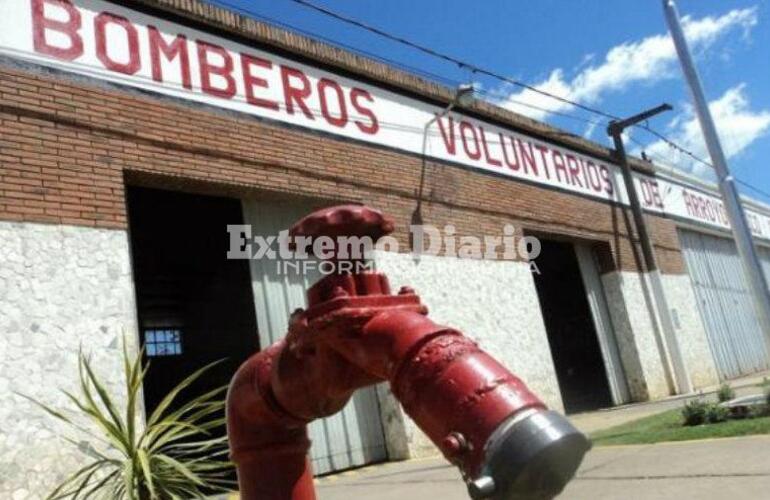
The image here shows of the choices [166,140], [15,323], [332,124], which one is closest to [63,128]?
[166,140]

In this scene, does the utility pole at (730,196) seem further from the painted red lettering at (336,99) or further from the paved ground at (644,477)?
the painted red lettering at (336,99)

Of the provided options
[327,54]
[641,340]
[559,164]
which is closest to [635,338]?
[641,340]

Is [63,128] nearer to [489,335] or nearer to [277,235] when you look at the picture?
[277,235]

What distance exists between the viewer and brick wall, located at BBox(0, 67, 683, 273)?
5449mm

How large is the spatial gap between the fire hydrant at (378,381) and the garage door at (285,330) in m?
5.46

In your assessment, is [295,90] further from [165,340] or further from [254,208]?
[165,340]

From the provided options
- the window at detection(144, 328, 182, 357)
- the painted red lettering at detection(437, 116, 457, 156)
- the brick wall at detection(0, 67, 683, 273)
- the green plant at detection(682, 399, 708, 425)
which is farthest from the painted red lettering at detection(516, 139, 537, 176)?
the window at detection(144, 328, 182, 357)

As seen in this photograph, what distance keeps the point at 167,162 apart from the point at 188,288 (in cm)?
703

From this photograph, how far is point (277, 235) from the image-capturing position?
308 inches

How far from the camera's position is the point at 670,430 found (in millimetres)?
6285

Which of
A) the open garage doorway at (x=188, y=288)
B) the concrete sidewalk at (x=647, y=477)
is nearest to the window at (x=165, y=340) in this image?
the open garage doorway at (x=188, y=288)

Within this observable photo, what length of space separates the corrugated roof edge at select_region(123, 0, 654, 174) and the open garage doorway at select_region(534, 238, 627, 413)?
2.66 m

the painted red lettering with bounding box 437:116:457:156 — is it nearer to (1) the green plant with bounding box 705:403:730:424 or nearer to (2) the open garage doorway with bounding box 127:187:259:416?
(2) the open garage doorway with bounding box 127:187:259:416

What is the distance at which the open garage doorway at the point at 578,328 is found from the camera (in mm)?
12703
